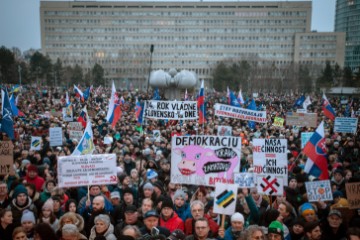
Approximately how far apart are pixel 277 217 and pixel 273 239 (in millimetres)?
995

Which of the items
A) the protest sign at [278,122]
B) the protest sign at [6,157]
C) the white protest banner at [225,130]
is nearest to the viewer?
the protest sign at [6,157]

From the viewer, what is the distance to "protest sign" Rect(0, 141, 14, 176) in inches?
290

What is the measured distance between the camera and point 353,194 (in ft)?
19.2

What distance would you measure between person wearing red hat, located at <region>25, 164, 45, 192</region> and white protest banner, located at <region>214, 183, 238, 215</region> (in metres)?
4.57

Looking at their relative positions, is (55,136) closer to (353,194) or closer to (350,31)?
(353,194)

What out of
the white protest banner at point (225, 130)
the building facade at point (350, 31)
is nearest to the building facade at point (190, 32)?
the building facade at point (350, 31)

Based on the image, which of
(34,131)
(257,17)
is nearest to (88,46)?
(257,17)

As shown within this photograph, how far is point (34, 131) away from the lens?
15047 millimetres

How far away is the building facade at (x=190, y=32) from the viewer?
328 ft

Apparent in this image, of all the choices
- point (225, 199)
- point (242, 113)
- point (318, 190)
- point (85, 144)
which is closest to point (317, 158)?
point (318, 190)

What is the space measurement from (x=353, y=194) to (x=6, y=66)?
54.4m

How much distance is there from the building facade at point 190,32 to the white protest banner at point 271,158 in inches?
3669

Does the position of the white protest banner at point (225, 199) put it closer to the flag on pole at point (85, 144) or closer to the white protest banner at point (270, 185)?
the white protest banner at point (270, 185)

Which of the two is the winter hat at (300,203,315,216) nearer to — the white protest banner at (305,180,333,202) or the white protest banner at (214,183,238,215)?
the white protest banner at (305,180,333,202)
